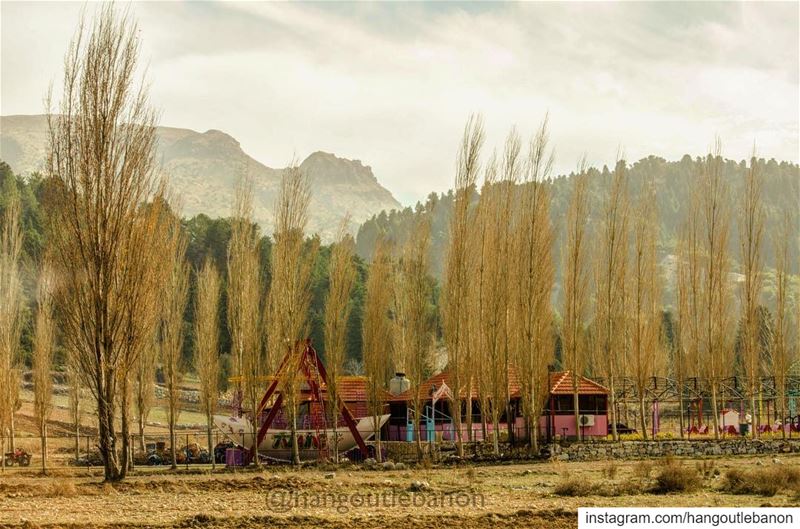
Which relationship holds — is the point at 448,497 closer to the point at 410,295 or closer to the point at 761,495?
the point at 761,495

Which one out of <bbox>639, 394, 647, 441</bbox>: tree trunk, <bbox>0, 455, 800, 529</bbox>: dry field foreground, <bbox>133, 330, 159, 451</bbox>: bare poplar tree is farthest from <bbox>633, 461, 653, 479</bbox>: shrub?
<bbox>133, 330, 159, 451</bbox>: bare poplar tree

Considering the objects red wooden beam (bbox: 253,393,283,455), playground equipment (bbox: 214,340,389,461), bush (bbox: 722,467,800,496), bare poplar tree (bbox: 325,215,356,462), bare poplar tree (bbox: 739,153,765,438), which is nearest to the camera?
bush (bbox: 722,467,800,496)

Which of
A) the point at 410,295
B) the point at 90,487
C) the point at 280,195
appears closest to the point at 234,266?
the point at 280,195

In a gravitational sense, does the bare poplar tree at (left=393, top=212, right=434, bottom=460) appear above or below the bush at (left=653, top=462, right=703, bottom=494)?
above

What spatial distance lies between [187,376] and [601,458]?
57.9 metres

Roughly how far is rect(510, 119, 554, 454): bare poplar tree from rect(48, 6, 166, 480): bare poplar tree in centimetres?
1390

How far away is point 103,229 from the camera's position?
2403 centimetres

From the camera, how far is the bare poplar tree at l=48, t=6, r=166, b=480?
23859 mm

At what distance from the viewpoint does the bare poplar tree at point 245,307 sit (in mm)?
34531

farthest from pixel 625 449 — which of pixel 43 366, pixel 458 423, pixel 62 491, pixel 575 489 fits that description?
pixel 43 366

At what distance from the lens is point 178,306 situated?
39969 millimetres

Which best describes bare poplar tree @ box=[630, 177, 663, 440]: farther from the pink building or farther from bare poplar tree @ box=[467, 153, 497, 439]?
bare poplar tree @ box=[467, 153, 497, 439]

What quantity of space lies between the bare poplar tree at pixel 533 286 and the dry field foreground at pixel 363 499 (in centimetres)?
730

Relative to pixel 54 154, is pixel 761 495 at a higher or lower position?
lower
